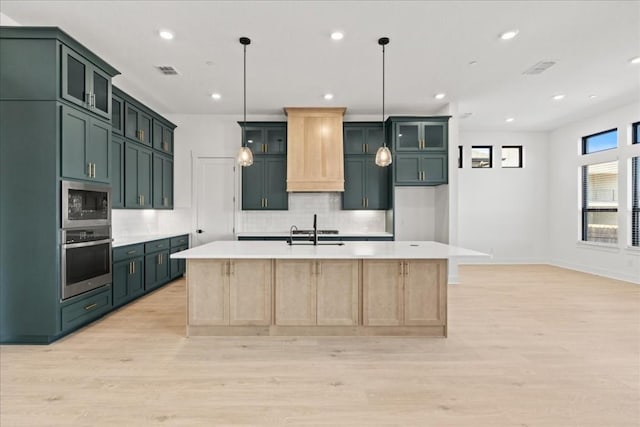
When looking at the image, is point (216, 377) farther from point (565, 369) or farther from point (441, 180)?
point (441, 180)

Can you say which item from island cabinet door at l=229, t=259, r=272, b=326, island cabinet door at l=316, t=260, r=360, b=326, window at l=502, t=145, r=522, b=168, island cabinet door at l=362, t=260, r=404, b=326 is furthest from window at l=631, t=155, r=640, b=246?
island cabinet door at l=229, t=259, r=272, b=326

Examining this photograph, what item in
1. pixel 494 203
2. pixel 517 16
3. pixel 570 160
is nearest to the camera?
pixel 517 16

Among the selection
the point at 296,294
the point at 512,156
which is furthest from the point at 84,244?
the point at 512,156

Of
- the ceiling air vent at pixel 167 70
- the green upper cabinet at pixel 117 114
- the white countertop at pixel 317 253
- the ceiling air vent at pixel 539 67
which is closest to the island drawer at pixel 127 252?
the white countertop at pixel 317 253

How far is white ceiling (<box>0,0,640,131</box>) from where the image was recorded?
317cm

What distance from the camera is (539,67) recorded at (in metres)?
4.46

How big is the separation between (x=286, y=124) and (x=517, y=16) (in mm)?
3858

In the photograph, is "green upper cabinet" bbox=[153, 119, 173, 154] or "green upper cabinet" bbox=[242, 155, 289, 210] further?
"green upper cabinet" bbox=[242, 155, 289, 210]

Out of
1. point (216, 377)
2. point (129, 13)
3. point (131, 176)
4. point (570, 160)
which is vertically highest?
point (129, 13)

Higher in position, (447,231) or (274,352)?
(447,231)

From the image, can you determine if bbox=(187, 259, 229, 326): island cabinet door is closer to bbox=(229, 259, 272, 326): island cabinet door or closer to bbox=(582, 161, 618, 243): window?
bbox=(229, 259, 272, 326): island cabinet door

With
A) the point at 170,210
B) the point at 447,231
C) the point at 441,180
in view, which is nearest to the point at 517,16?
the point at 441,180

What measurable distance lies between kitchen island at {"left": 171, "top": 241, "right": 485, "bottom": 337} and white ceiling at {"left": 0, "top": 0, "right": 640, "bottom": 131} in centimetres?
226

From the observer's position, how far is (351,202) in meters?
6.32
